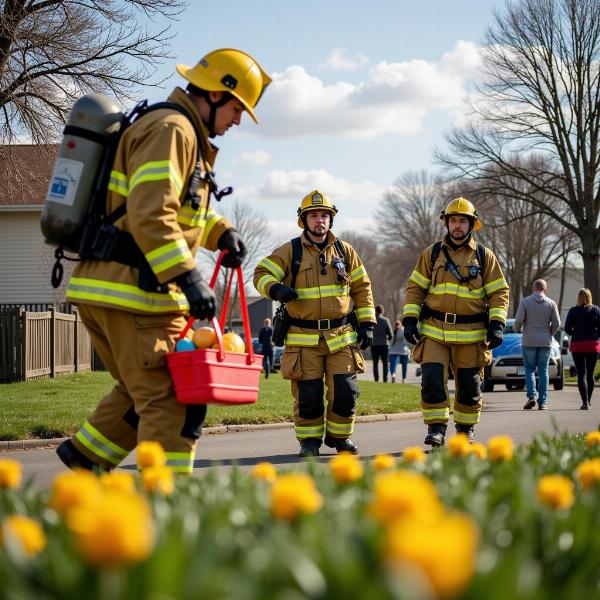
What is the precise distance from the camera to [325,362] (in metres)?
8.90

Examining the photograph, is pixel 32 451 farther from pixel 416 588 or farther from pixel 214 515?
pixel 416 588

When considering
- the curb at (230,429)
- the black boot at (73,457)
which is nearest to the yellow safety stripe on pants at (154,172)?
the black boot at (73,457)

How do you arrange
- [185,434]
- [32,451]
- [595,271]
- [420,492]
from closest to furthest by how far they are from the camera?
[420,492]
[185,434]
[32,451]
[595,271]

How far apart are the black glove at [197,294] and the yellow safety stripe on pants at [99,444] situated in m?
0.84

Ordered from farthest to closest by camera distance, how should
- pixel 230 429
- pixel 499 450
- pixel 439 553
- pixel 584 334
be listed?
1. pixel 584 334
2. pixel 230 429
3. pixel 499 450
4. pixel 439 553

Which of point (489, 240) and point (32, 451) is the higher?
point (489, 240)

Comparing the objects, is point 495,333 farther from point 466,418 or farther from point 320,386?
point 320,386

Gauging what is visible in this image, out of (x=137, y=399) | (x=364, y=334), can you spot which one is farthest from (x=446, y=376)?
(x=137, y=399)

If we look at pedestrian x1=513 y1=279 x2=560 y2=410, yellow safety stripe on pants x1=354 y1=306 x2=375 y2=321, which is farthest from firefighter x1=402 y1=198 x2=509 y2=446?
pedestrian x1=513 y1=279 x2=560 y2=410

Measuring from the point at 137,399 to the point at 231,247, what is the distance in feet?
3.32

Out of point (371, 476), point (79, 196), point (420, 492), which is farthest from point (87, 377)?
point (420, 492)

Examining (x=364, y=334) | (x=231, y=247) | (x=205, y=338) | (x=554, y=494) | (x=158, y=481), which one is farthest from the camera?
(x=364, y=334)

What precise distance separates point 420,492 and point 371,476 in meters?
1.39

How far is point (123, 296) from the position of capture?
4.70 meters
